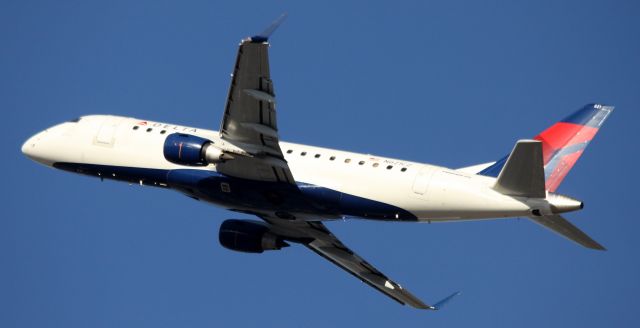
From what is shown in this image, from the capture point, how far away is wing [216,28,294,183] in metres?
45.7

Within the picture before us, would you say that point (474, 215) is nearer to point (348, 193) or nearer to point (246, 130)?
point (348, 193)

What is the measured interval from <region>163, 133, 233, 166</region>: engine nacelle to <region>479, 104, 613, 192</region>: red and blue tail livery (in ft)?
39.2

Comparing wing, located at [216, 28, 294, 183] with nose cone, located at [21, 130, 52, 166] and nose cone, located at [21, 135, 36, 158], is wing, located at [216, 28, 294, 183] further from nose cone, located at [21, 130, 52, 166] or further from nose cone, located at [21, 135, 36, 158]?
nose cone, located at [21, 135, 36, 158]

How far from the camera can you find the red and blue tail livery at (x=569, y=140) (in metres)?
50.5

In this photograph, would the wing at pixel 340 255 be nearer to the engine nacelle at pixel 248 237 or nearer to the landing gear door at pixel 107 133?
the engine nacelle at pixel 248 237

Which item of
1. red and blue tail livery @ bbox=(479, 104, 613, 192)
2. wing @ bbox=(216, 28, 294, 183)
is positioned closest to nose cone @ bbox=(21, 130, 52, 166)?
wing @ bbox=(216, 28, 294, 183)

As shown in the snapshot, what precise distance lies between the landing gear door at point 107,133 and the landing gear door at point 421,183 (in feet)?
48.7

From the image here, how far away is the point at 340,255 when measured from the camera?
195 feet

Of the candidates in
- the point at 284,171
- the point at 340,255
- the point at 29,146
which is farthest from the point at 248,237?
the point at 29,146

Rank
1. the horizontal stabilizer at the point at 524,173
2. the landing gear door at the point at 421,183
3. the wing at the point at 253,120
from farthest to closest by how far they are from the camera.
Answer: the landing gear door at the point at 421,183, the wing at the point at 253,120, the horizontal stabilizer at the point at 524,173

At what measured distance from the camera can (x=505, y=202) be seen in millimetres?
48000

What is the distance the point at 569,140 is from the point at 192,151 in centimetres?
1593

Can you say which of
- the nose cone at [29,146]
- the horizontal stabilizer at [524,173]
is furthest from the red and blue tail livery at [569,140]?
the nose cone at [29,146]

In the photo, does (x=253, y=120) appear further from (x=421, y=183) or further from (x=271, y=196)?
(x=421, y=183)
